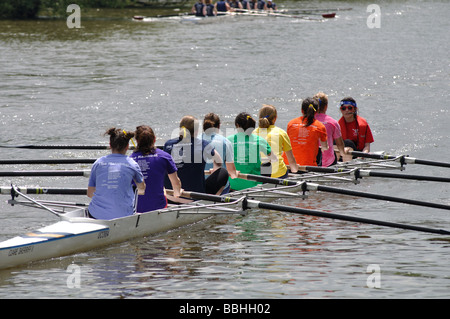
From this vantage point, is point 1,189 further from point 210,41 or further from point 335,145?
point 210,41

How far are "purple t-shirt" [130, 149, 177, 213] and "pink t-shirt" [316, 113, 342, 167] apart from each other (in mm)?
3686

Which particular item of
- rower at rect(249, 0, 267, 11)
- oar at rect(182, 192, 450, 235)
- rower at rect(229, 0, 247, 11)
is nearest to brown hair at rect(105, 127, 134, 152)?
oar at rect(182, 192, 450, 235)

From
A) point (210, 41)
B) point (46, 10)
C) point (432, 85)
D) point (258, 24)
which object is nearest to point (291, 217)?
point (432, 85)

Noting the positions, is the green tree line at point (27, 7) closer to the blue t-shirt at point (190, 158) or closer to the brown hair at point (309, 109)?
the brown hair at point (309, 109)

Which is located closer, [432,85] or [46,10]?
[432,85]

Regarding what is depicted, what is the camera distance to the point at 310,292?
7.94m

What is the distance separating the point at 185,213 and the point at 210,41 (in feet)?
75.4

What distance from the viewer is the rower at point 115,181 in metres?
8.68

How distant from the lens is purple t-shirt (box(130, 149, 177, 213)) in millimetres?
9234

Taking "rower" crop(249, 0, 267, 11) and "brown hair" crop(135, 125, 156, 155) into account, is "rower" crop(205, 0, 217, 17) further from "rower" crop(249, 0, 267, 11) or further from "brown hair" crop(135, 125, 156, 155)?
"brown hair" crop(135, 125, 156, 155)

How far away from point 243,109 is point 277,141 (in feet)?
30.9

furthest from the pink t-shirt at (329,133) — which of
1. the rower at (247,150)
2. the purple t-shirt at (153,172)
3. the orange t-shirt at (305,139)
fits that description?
the purple t-shirt at (153,172)

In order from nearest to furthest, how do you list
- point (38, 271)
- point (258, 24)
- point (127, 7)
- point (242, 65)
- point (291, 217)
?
point (38, 271)
point (291, 217)
point (242, 65)
point (258, 24)
point (127, 7)
